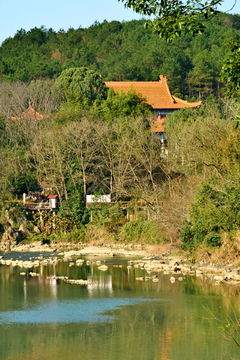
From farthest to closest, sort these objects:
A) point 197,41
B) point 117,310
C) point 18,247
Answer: point 197,41
point 18,247
point 117,310

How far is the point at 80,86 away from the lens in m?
47.4

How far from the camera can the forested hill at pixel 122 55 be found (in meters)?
63.5

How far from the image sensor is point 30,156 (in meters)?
40.3

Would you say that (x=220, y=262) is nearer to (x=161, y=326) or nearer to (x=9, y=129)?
(x=161, y=326)

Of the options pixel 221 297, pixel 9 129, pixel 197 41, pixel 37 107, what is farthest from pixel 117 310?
pixel 197 41

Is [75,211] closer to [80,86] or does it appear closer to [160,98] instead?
[80,86]

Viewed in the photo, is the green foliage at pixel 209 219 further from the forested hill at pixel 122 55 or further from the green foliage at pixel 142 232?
the forested hill at pixel 122 55

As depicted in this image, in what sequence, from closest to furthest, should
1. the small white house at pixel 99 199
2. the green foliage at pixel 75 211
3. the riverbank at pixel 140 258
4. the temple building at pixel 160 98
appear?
the riverbank at pixel 140 258 → the green foliage at pixel 75 211 → the small white house at pixel 99 199 → the temple building at pixel 160 98

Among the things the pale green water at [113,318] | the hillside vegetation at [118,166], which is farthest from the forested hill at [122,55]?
the pale green water at [113,318]

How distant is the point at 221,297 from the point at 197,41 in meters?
67.2

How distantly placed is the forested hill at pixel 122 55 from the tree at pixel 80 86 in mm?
11533

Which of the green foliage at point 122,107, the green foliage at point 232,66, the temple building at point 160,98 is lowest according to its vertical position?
the green foliage at point 232,66

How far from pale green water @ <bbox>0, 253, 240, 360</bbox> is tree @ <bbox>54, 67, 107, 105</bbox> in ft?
84.6

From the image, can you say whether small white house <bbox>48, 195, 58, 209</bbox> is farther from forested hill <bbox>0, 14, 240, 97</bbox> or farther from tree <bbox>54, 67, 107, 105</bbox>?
forested hill <bbox>0, 14, 240, 97</bbox>
